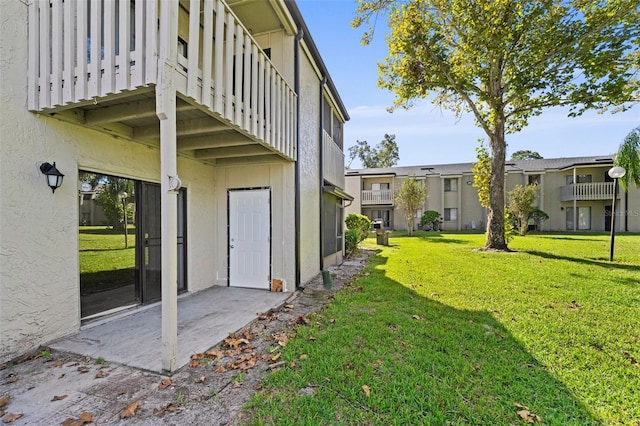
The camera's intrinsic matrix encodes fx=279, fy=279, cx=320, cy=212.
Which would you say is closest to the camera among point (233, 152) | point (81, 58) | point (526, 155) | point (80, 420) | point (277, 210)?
point (80, 420)

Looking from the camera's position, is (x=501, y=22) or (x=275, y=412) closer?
(x=275, y=412)

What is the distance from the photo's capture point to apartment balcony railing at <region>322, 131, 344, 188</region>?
979 centimetres

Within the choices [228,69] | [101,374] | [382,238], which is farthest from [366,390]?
[382,238]

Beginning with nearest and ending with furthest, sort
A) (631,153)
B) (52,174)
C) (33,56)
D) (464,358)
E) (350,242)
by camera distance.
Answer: (464,358)
(33,56)
(52,174)
(631,153)
(350,242)

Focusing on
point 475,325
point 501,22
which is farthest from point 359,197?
point 475,325

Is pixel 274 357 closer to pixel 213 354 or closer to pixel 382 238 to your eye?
pixel 213 354

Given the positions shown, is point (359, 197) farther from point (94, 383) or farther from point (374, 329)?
point (94, 383)

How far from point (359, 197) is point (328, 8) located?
19.7 metres

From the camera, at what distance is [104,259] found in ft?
15.4

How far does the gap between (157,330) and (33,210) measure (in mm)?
2283

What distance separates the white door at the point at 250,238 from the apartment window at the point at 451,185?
25.3 meters

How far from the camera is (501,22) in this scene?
10000mm

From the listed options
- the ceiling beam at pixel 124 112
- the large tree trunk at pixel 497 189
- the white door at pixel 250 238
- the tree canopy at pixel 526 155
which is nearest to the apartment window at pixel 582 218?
the large tree trunk at pixel 497 189

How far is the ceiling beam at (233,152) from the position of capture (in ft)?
19.4
